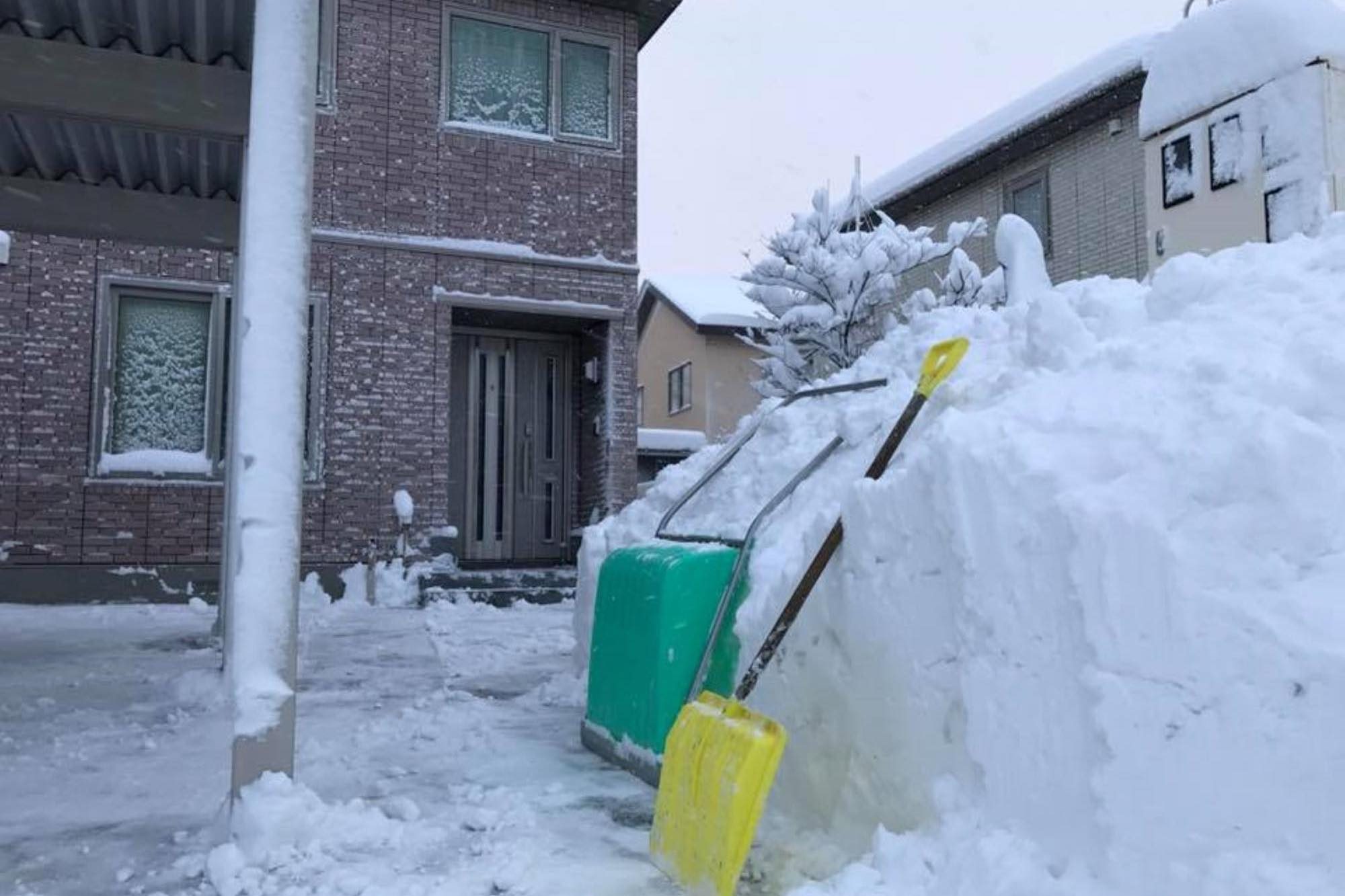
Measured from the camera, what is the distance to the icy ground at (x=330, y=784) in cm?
310

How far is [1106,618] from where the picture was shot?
239 cm

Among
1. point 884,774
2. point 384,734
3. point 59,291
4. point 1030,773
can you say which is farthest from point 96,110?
point 59,291

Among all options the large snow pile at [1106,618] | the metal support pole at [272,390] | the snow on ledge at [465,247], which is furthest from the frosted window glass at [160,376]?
the large snow pile at [1106,618]

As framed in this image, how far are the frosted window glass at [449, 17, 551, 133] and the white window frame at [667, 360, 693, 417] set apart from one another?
457 inches

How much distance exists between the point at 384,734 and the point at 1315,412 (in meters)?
3.83

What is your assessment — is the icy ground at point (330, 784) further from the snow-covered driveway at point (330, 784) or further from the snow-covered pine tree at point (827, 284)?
the snow-covered pine tree at point (827, 284)

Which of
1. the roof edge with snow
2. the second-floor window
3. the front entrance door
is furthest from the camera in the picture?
the roof edge with snow

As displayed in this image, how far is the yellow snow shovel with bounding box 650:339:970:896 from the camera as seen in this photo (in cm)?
279

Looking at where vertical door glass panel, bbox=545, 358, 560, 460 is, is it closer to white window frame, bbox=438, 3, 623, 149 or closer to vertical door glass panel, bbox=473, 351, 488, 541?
vertical door glass panel, bbox=473, 351, 488, 541

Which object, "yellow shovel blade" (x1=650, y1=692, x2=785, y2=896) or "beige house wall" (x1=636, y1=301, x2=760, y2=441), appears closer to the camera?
"yellow shovel blade" (x1=650, y1=692, x2=785, y2=896)

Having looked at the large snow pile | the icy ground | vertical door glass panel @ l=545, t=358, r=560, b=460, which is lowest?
the icy ground

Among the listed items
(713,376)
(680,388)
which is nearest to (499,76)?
(713,376)

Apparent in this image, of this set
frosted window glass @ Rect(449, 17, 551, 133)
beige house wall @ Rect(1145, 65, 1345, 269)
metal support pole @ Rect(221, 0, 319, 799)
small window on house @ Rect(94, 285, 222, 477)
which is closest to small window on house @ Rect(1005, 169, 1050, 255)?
beige house wall @ Rect(1145, 65, 1345, 269)

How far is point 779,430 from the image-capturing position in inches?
211
